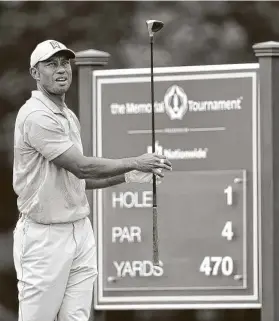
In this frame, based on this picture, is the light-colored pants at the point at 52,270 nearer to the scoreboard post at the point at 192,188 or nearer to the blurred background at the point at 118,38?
the scoreboard post at the point at 192,188

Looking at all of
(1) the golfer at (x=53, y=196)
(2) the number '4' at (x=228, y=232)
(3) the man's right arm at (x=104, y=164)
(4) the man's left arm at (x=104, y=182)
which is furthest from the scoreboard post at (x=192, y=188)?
(3) the man's right arm at (x=104, y=164)

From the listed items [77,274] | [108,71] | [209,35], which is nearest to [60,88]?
[77,274]

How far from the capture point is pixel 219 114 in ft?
22.8

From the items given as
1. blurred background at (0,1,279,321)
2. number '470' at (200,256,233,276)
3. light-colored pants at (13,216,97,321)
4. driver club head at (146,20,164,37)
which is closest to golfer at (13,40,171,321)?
light-colored pants at (13,216,97,321)

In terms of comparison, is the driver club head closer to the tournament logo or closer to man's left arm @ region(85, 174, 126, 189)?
man's left arm @ region(85, 174, 126, 189)

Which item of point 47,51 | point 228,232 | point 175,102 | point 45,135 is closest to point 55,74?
point 47,51

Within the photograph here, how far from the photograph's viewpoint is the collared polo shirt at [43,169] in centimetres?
557

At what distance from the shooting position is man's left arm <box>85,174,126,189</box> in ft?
19.5

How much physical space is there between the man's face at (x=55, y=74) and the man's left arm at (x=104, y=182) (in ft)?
1.53

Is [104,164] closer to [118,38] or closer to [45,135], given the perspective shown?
[45,135]

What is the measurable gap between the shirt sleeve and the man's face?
159 millimetres

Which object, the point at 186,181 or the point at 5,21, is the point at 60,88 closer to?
the point at 186,181

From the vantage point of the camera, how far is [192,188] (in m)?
7.00

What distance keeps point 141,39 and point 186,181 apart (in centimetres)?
93
